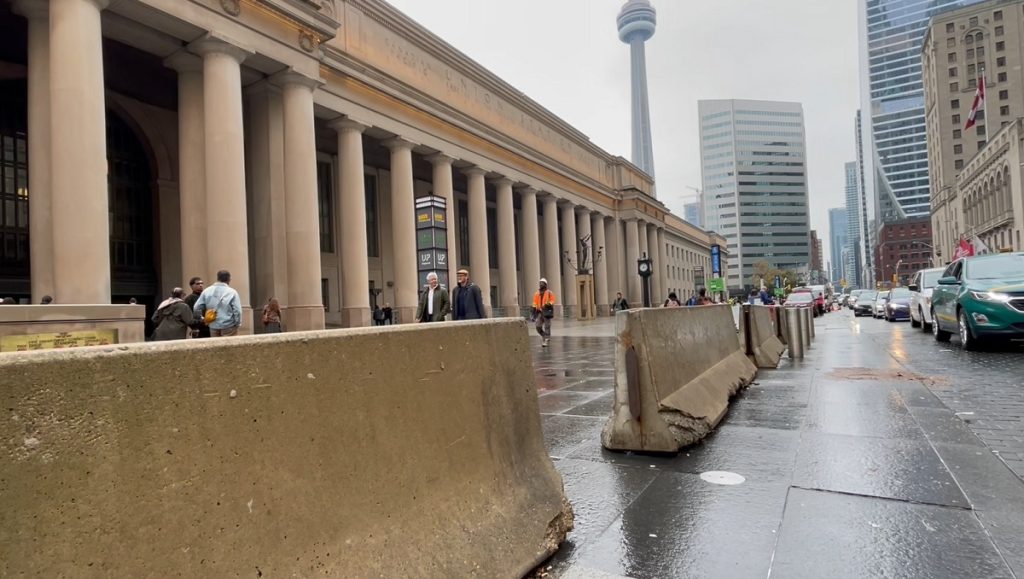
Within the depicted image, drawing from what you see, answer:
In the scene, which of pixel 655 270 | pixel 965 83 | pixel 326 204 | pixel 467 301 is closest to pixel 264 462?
pixel 467 301

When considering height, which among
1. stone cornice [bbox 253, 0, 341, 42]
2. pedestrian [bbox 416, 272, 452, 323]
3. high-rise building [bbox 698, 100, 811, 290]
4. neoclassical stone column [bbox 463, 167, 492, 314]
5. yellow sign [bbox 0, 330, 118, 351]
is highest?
high-rise building [bbox 698, 100, 811, 290]

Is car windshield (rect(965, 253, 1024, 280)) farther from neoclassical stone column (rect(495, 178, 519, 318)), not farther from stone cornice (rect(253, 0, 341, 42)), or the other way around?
A: neoclassical stone column (rect(495, 178, 519, 318))

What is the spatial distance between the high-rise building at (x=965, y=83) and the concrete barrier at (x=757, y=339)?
9956cm

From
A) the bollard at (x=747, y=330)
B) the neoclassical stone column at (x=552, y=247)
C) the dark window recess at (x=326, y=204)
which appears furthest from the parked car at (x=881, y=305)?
the dark window recess at (x=326, y=204)

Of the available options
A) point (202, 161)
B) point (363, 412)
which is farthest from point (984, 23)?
point (363, 412)

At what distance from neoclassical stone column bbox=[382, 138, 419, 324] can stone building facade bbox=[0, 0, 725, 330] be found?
102mm

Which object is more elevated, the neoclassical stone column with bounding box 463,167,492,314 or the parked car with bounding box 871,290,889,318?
the neoclassical stone column with bounding box 463,167,492,314

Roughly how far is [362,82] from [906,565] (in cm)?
2730

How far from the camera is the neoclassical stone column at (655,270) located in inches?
2557

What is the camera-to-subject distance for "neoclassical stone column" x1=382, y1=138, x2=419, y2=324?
1150 inches

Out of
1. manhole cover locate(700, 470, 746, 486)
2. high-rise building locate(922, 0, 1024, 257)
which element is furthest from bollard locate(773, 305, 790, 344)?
high-rise building locate(922, 0, 1024, 257)

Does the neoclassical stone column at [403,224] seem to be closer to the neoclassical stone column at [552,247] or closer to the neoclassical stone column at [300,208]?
the neoclassical stone column at [300,208]

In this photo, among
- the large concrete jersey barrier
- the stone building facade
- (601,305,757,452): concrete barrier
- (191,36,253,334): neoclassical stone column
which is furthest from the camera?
(191,36,253,334): neoclassical stone column

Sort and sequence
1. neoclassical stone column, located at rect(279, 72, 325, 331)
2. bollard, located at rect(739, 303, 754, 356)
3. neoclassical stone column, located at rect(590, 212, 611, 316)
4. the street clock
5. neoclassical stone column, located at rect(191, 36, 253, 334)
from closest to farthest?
bollard, located at rect(739, 303, 754, 356), neoclassical stone column, located at rect(191, 36, 253, 334), neoclassical stone column, located at rect(279, 72, 325, 331), the street clock, neoclassical stone column, located at rect(590, 212, 611, 316)
